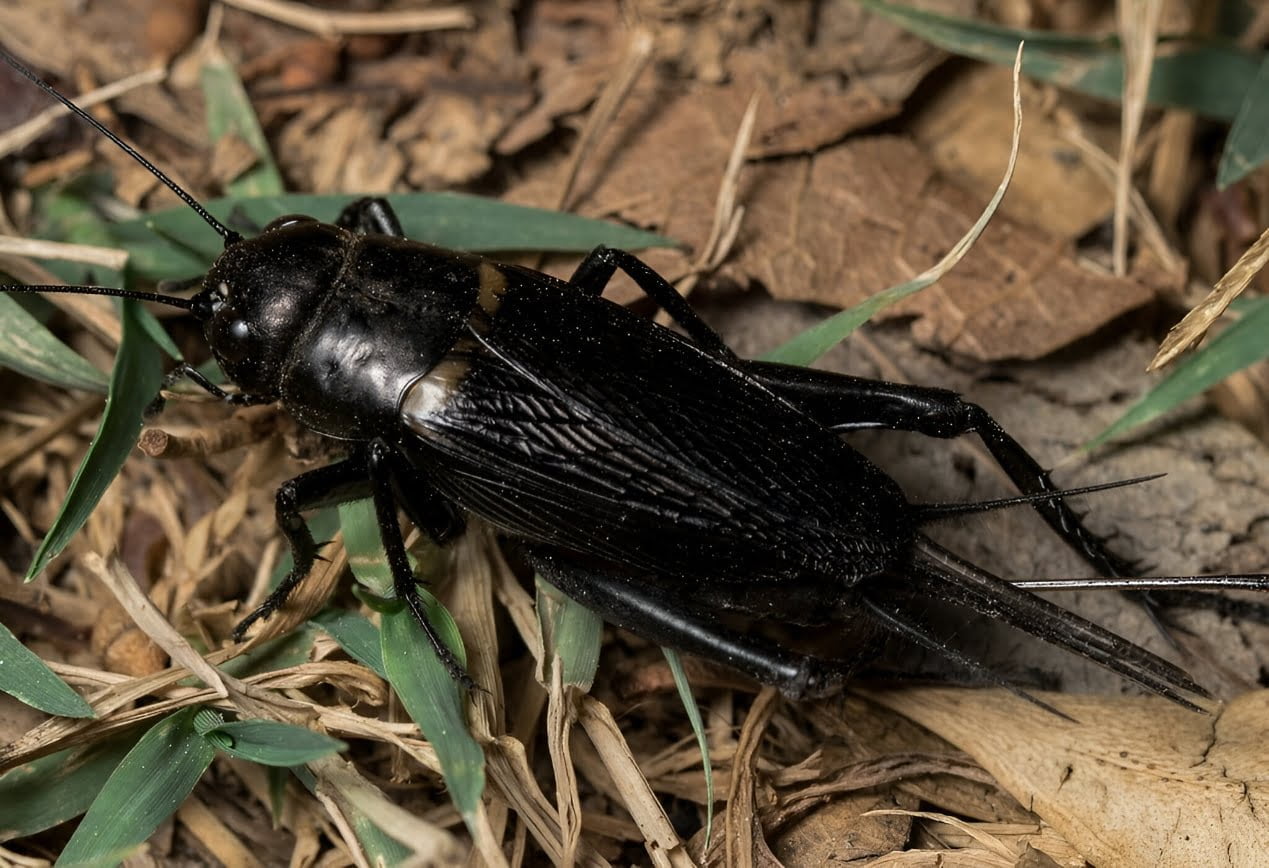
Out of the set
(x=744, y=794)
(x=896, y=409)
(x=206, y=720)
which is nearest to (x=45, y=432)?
(x=206, y=720)

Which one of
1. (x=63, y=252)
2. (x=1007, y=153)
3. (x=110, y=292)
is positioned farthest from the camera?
(x=1007, y=153)

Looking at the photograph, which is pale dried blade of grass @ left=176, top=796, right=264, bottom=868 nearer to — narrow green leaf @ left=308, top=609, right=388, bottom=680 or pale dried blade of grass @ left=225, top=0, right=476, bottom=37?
narrow green leaf @ left=308, top=609, right=388, bottom=680

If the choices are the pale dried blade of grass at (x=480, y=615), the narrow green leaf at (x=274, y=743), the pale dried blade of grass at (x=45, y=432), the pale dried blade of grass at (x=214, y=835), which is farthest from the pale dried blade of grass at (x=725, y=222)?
the pale dried blade of grass at (x=214, y=835)

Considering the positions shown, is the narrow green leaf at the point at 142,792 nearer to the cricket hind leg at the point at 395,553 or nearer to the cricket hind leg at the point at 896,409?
the cricket hind leg at the point at 395,553

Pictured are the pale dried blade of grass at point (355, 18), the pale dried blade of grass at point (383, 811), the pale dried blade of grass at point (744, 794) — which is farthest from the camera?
the pale dried blade of grass at point (355, 18)

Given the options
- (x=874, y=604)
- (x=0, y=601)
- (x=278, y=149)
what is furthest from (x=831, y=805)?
(x=278, y=149)

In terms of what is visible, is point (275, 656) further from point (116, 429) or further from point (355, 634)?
point (116, 429)

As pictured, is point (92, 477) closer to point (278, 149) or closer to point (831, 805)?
point (278, 149)
